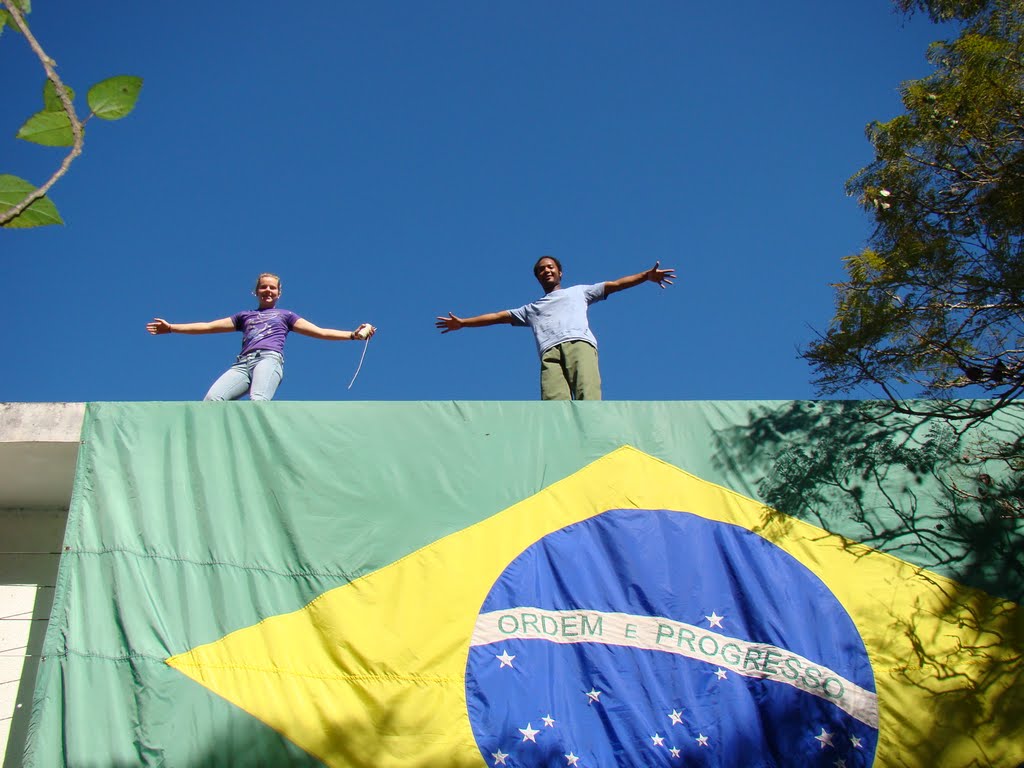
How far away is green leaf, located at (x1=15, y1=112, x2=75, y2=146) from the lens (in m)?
1.11

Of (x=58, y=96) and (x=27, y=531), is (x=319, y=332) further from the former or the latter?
(x=58, y=96)

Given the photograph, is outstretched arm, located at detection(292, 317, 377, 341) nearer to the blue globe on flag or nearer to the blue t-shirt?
the blue t-shirt

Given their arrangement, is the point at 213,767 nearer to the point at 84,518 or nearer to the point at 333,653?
the point at 333,653

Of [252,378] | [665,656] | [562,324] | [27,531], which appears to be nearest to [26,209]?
[665,656]

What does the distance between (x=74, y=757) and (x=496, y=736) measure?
1474 mm

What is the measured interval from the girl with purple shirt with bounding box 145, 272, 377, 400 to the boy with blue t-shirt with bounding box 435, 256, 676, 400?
73cm

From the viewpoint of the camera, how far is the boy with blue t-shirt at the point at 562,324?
4.30 m

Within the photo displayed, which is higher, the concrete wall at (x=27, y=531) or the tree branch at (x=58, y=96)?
the concrete wall at (x=27, y=531)

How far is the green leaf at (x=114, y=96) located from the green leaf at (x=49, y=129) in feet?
0.16

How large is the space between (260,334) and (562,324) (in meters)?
1.56

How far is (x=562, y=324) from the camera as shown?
176 inches

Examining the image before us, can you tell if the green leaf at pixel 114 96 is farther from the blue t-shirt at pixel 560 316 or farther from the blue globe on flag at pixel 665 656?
the blue t-shirt at pixel 560 316

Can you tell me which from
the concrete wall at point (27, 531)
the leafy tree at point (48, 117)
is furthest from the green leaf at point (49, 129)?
the concrete wall at point (27, 531)

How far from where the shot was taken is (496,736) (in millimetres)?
3076
